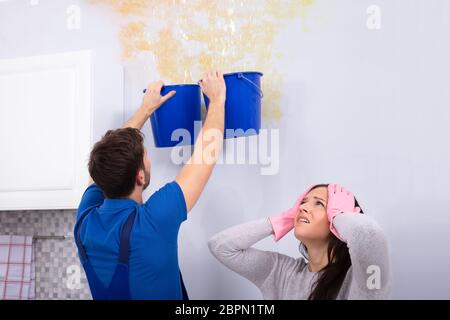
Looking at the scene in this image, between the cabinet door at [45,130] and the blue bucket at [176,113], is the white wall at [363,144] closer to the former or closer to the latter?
the cabinet door at [45,130]

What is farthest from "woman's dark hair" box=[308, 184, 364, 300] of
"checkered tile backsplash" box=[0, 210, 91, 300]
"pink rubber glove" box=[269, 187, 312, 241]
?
"checkered tile backsplash" box=[0, 210, 91, 300]

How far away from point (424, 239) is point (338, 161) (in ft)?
1.34

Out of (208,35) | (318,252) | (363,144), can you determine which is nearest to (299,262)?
(318,252)

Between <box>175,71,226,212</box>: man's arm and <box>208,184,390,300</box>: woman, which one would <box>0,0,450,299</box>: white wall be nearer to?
<box>208,184,390,300</box>: woman

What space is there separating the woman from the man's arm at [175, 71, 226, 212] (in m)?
0.28

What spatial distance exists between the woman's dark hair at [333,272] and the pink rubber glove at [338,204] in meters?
0.08

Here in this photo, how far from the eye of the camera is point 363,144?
2213 millimetres

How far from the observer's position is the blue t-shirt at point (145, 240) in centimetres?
184

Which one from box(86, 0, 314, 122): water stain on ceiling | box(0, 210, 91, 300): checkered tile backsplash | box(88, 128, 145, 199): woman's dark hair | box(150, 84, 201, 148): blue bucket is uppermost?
box(86, 0, 314, 122): water stain on ceiling

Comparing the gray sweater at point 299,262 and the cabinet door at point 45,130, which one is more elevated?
the cabinet door at point 45,130

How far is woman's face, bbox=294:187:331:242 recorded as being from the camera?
6.63 feet

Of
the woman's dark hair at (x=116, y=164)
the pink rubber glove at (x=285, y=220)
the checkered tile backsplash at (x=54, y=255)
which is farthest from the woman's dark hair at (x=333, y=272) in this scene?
the checkered tile backsplash at (x=54, y=255)

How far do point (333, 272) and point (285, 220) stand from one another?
0.84 ft

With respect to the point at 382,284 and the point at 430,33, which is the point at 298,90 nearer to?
the point at 430,33
